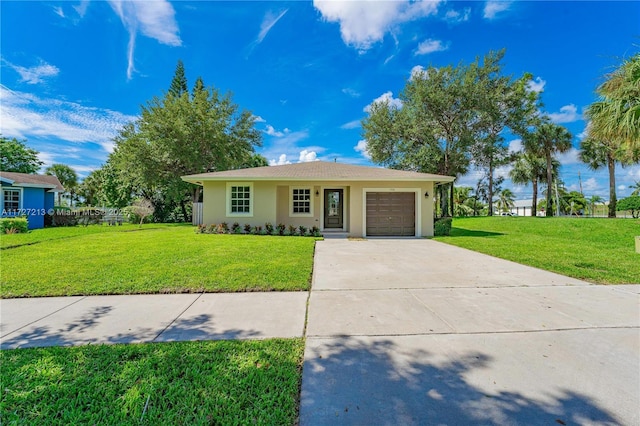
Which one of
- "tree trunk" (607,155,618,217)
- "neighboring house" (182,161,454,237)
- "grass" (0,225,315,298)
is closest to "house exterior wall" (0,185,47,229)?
"grass" (0,225,315,298)

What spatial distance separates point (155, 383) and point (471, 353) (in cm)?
276

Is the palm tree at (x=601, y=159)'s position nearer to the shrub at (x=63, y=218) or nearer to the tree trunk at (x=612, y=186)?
the tree trunk at (x=612, y=186)

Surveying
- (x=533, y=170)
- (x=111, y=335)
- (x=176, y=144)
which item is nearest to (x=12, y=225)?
(x=176, y=144)

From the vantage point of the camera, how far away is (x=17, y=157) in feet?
93.6

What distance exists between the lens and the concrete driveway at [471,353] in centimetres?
187

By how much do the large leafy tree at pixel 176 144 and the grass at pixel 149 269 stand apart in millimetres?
13651

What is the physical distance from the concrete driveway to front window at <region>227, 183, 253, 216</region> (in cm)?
840

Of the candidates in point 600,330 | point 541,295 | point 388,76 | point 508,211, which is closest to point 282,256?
point 541,295

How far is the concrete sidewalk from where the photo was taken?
2955 millimetres

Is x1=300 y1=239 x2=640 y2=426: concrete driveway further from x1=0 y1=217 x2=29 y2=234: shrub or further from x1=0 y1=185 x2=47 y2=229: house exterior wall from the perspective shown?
x1=0 y1=185 x2=47 y2=229: house exterior wall

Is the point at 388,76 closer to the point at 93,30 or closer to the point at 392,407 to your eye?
the point at 93,30

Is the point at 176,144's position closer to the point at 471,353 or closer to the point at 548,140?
the point at 471,353

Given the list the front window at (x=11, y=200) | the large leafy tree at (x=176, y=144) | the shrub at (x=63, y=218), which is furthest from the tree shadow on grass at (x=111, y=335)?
the large leafy tree at (x=176, y=144)

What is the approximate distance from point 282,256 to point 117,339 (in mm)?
4263
